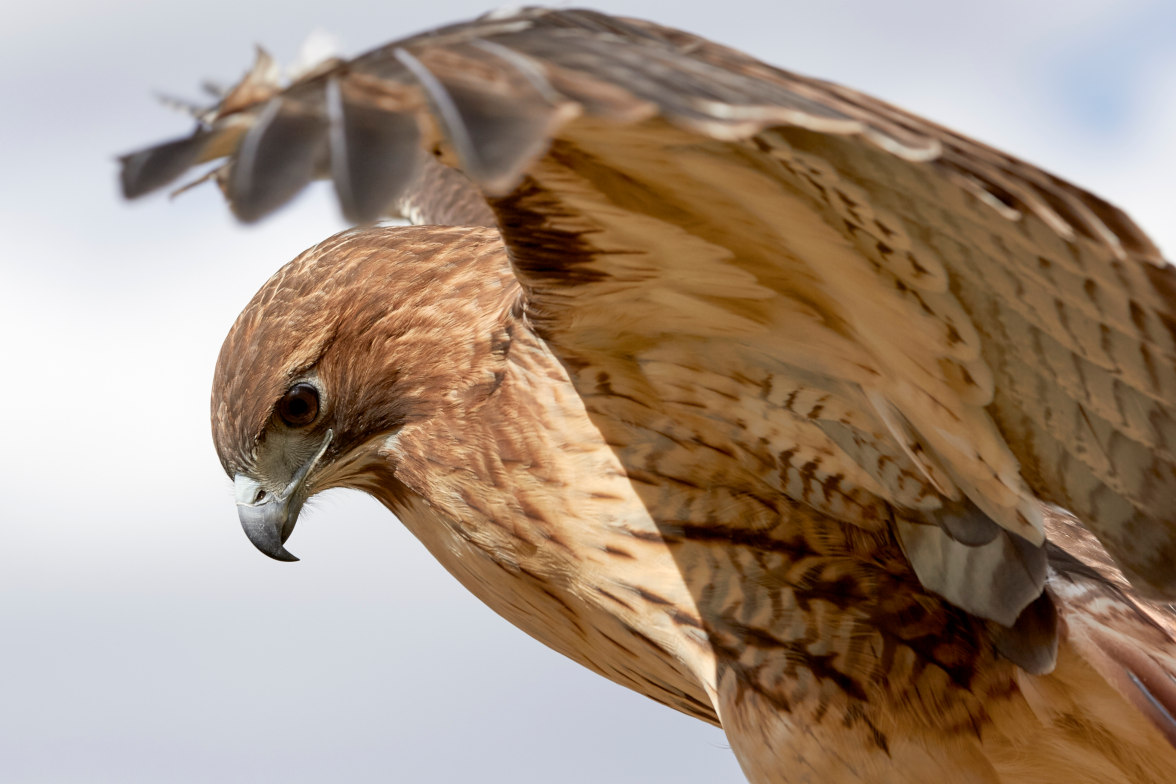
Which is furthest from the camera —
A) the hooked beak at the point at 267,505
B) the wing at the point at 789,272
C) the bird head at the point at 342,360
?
the hooked beak at the point at 267,505

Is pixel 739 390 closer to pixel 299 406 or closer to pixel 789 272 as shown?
pixel 789 272

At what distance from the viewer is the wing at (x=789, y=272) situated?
144 centimetres

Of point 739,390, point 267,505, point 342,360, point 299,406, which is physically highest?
point 739,390

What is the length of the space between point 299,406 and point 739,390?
1074 mm

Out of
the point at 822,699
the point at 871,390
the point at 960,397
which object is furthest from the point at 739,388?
the point at 822,699

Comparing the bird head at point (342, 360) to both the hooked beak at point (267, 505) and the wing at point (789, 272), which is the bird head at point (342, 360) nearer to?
the hooked beak at point (267, 505)

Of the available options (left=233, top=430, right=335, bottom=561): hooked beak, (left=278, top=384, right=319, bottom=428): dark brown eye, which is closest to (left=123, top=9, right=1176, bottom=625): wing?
(left=278, top=384, right=319, bottom=428): dark brown eye

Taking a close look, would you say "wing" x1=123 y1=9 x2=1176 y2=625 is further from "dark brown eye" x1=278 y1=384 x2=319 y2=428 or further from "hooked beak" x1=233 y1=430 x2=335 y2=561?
"hooked beak" x1=233 y1=430 x2=335 y2=561

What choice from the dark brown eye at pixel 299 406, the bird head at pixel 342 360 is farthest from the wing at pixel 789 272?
the dark brown eye at pixel 299 406

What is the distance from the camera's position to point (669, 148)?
73.4 inches

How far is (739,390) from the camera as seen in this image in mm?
2559

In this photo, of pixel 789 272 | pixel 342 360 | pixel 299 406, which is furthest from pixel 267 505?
pixel 789 272

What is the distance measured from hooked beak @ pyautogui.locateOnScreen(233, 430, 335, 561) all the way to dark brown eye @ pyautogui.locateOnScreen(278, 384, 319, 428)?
72 millimetres

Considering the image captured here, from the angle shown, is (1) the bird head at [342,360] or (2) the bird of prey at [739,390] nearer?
(2) the bird of prey at [739,390]
